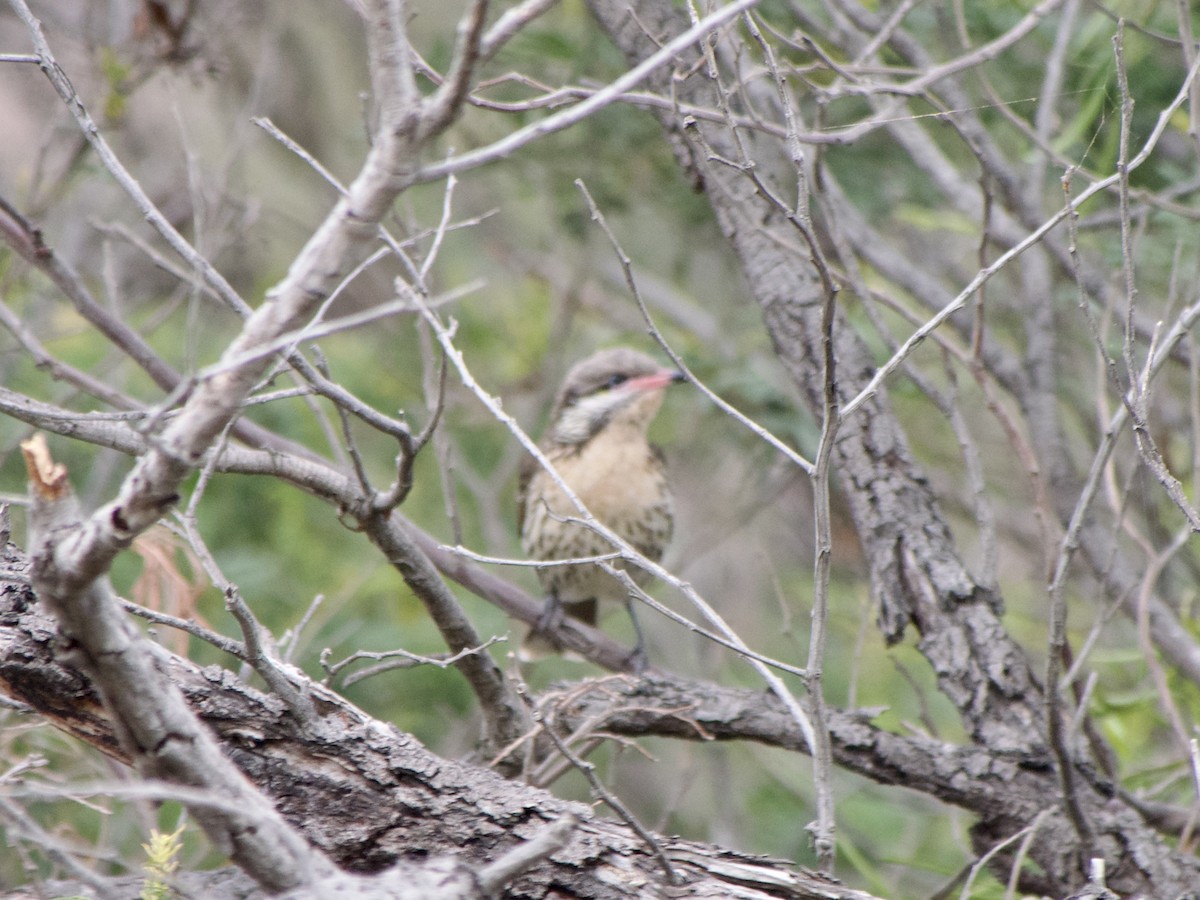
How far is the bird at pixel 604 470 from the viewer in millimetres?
5277

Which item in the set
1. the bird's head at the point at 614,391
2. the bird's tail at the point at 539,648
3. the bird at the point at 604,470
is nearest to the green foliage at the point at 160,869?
the bird's tail at the point at 539,648

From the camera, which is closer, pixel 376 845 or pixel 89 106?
pixel 376 845

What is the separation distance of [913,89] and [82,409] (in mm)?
3727

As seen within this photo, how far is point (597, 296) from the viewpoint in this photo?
7625 millimetres

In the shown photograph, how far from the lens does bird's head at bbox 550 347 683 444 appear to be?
5.29 m

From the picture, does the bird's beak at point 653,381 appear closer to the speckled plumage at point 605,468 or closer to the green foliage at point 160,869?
the speckled plumage at point 605,468

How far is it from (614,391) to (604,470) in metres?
0.35

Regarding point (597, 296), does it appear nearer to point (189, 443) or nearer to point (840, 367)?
point (840, 367)

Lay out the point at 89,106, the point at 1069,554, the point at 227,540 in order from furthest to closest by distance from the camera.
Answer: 1. the point at 227,540
2. the point at 89,106
3. the point at 1069,554

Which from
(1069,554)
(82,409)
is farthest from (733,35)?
(82,409)

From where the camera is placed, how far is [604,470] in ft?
17.4

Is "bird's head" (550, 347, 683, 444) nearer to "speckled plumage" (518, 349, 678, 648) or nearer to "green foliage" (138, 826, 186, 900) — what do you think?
"speckled plumage" (518, 349, 678, 648)

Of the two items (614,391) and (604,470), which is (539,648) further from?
(614,391)

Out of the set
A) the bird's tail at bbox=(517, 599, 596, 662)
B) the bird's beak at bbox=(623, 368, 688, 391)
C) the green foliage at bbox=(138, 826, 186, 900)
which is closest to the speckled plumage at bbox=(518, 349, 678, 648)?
the bird's beak at bbox=(623, 368, 688, 391)
